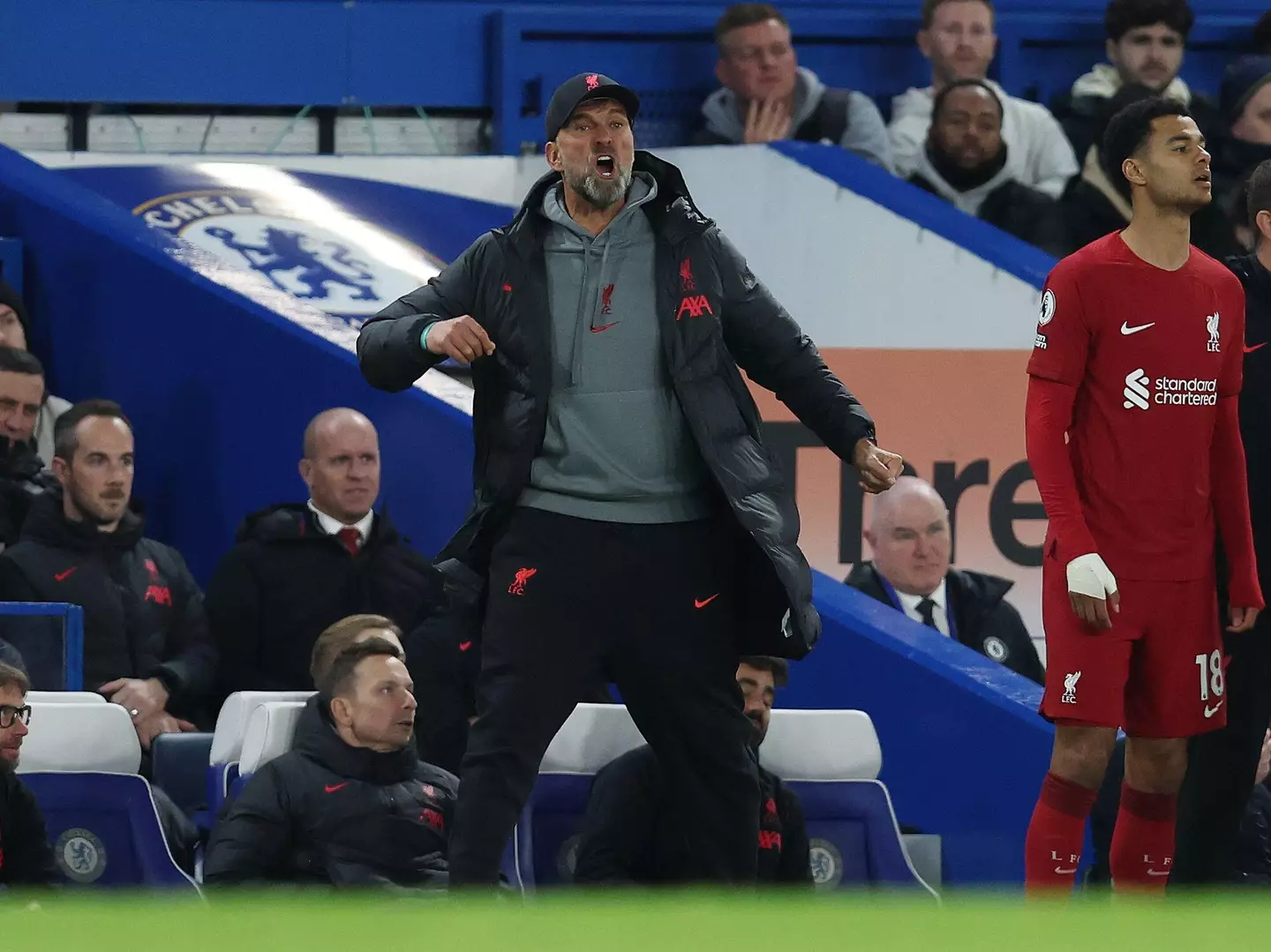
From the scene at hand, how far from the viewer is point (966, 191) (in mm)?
10867

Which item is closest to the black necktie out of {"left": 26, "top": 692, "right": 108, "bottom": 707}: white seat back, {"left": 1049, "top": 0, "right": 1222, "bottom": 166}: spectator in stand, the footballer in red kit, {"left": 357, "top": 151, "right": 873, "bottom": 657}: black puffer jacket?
the footballer in red kit

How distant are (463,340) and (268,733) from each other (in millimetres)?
1728

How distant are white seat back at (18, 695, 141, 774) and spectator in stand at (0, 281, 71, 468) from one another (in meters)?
2.13

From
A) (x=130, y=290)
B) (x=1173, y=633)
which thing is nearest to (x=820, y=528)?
(x=130, y=290)

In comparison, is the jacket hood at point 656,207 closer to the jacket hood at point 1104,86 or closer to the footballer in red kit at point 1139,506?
the footballer in red kit at point 1139,506

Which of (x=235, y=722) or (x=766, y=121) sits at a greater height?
(x=766, y=121)

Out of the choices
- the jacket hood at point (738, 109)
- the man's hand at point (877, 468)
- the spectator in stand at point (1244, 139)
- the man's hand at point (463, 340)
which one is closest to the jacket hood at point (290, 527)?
the man's hand at point (463, 340)

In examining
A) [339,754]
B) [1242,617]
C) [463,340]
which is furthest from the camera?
[339,754]

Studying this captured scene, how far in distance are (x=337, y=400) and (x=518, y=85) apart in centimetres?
365

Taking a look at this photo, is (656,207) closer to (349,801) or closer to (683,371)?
(683,371)

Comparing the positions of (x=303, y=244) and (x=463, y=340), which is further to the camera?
(x=303, y=244)

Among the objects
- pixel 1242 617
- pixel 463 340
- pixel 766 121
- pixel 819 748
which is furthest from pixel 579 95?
pixel 766 121

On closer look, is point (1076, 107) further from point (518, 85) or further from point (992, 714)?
point (992, 714)

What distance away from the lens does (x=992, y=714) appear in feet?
23.5
